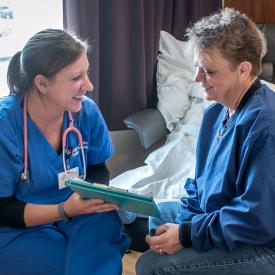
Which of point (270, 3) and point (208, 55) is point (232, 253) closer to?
point (208, 55)

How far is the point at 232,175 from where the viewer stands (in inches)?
45.8

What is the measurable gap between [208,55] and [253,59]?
127 mm

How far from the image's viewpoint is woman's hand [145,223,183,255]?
3.99ft

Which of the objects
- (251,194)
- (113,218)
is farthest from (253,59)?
(113,218)

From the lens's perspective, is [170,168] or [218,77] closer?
[218,77]

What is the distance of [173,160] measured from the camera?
1.96 metres

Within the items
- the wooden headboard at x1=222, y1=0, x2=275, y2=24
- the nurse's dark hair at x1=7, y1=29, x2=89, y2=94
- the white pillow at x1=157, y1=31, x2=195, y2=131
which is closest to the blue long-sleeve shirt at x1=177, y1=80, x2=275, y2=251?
the nurse's dark hair at x1=7, y1=29, x2=89, y2=94

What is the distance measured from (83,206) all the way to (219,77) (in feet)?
1.84

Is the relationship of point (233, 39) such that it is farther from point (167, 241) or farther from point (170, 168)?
point (170, 168)

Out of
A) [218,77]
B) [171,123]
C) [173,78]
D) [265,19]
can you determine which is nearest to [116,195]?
[218,77]

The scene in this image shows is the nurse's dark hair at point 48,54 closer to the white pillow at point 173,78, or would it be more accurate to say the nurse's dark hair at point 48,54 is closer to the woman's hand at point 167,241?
the woman's hand at point 167,241

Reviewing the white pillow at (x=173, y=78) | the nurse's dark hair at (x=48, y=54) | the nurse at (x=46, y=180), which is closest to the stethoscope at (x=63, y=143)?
the nurse at (x=46, y=180)

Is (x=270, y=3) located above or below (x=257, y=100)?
above

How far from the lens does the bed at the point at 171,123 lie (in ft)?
6.02
